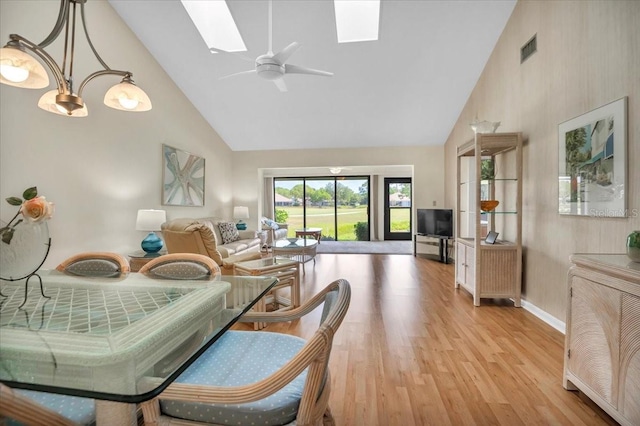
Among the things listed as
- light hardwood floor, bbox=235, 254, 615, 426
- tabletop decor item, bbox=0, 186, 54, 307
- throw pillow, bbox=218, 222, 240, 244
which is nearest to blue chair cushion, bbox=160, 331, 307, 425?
light hardwood floor, bbox=235, 254, 615, 426

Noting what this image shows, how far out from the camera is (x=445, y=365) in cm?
207

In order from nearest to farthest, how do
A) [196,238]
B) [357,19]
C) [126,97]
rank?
[126,97], [196,238], [357,19]

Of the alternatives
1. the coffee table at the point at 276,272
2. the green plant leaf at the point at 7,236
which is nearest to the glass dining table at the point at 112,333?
the green plant leaf at the point at 7,236

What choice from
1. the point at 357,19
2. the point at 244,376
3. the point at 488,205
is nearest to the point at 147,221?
the point at 244,376

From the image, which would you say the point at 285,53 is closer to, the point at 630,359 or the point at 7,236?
the point at 7,236

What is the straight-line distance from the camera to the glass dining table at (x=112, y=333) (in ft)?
→ 2.46

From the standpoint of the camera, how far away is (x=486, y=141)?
3.36 meters

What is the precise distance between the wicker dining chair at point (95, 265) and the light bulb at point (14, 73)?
3.47 ft

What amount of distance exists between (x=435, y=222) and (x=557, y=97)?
3.61m

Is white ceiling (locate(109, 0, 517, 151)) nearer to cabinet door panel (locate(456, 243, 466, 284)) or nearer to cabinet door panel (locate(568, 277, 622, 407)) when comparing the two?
cabinet door panel (locate(456, 243, 466, 284))

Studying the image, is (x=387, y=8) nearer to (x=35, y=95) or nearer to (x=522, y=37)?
(x=522, y=37)

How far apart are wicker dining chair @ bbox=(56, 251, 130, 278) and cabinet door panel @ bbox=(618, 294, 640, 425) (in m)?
2.77

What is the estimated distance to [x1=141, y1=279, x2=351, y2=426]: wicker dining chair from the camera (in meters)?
0.84

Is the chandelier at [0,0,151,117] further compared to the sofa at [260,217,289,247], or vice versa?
the sofa at [260,217,289,247]
